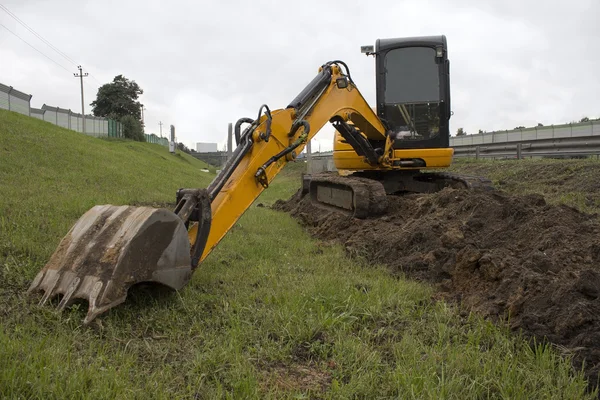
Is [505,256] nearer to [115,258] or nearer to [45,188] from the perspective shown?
[115,258]

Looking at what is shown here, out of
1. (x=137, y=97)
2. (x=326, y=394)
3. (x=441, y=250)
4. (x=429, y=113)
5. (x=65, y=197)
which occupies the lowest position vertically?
(x=326, y=394)

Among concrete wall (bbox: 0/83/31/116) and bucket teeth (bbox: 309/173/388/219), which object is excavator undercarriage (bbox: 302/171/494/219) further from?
concrete wall (bbox: 0/83/31/116)

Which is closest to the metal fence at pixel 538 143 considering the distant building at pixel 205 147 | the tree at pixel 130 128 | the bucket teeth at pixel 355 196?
the bucket teeth at pixel 355 196

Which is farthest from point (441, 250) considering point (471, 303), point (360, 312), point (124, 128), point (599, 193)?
point (124, 128)

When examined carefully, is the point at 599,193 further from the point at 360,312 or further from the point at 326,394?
the point at 326,394

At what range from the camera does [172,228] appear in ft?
12.1

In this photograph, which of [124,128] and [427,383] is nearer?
[427,383]

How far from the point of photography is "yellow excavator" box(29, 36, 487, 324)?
3.48m

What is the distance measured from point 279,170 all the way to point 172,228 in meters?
1.63

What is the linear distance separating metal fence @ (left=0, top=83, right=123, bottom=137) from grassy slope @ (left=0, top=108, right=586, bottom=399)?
1322 inches

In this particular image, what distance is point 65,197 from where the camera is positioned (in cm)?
769

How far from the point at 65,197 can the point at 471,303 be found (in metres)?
6.33

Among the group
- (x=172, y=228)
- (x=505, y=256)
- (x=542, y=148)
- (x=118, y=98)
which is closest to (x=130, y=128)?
(x=118, y=98)

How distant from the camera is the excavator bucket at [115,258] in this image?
333cm
